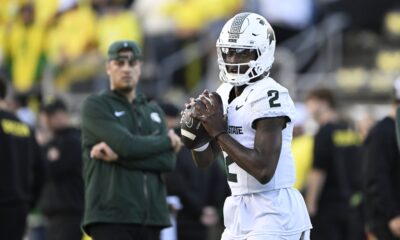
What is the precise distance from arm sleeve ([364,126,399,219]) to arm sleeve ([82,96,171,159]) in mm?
1791

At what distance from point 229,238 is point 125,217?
1.70m

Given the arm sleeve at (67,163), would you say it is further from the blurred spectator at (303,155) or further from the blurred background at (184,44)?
the blurred background at (184,44)

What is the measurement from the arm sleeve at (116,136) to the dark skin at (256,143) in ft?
5.54

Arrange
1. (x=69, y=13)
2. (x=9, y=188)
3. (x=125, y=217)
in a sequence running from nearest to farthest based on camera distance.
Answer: (x=125, y=217) < (x=9, y=188) < (x=69, y=13)

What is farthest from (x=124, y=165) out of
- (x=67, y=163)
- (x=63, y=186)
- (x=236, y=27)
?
(x=63, y=186)

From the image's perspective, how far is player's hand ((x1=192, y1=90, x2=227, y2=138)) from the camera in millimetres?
5996

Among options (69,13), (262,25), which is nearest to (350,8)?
(69,13)

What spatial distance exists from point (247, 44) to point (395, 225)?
3040mm

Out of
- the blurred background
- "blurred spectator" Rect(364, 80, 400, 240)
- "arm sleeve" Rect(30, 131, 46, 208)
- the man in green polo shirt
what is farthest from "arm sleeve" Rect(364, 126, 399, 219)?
the blurred background

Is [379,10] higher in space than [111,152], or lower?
higher

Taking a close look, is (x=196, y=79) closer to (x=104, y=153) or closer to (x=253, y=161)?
(x=104, y=153)

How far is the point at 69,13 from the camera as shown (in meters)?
17.3

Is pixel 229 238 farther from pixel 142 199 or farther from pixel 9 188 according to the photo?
pixel 9 188

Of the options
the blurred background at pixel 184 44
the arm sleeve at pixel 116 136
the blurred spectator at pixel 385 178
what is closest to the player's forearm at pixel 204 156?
the arm sleeve at pixel 116 136
